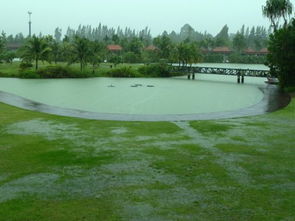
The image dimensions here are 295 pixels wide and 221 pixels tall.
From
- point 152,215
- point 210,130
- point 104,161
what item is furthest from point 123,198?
point 210,130

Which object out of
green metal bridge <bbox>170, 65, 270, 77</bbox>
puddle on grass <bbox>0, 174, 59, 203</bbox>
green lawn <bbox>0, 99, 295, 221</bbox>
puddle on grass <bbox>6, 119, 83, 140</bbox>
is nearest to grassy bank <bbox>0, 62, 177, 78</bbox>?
green metal bridge <bbox>170, 65, 270, 77</bbox>

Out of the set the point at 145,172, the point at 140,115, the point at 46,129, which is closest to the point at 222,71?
the point at 140,115

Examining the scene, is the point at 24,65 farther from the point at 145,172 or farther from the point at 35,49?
the point at 145,172

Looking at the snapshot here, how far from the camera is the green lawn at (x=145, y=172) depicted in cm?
782

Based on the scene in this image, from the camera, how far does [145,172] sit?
10.3 meters

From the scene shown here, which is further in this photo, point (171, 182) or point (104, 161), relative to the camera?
point (104, 161)

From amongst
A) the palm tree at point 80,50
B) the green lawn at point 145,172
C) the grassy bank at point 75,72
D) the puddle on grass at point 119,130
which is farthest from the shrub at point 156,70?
the puddle on grass at point 119,130

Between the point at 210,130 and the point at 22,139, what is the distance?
805 centimetres

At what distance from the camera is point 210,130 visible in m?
16.1

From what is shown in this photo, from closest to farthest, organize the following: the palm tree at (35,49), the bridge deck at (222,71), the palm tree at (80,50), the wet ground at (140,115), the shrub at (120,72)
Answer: the wet ground at (140,115) < the bridge deck at (222,71) < the palm tree at (35,49) < the palm tree at (80,50) < the shrub at (120,72)

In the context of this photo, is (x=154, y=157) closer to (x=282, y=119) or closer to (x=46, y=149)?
(x=46, y=149)

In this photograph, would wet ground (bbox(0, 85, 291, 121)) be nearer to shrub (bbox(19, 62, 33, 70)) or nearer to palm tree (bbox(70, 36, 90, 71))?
shrub (bbox(19, 62, 33, 70))

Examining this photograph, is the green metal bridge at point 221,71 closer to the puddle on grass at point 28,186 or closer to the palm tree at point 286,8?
the palm tree at point 286,8

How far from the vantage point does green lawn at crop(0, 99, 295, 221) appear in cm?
782
